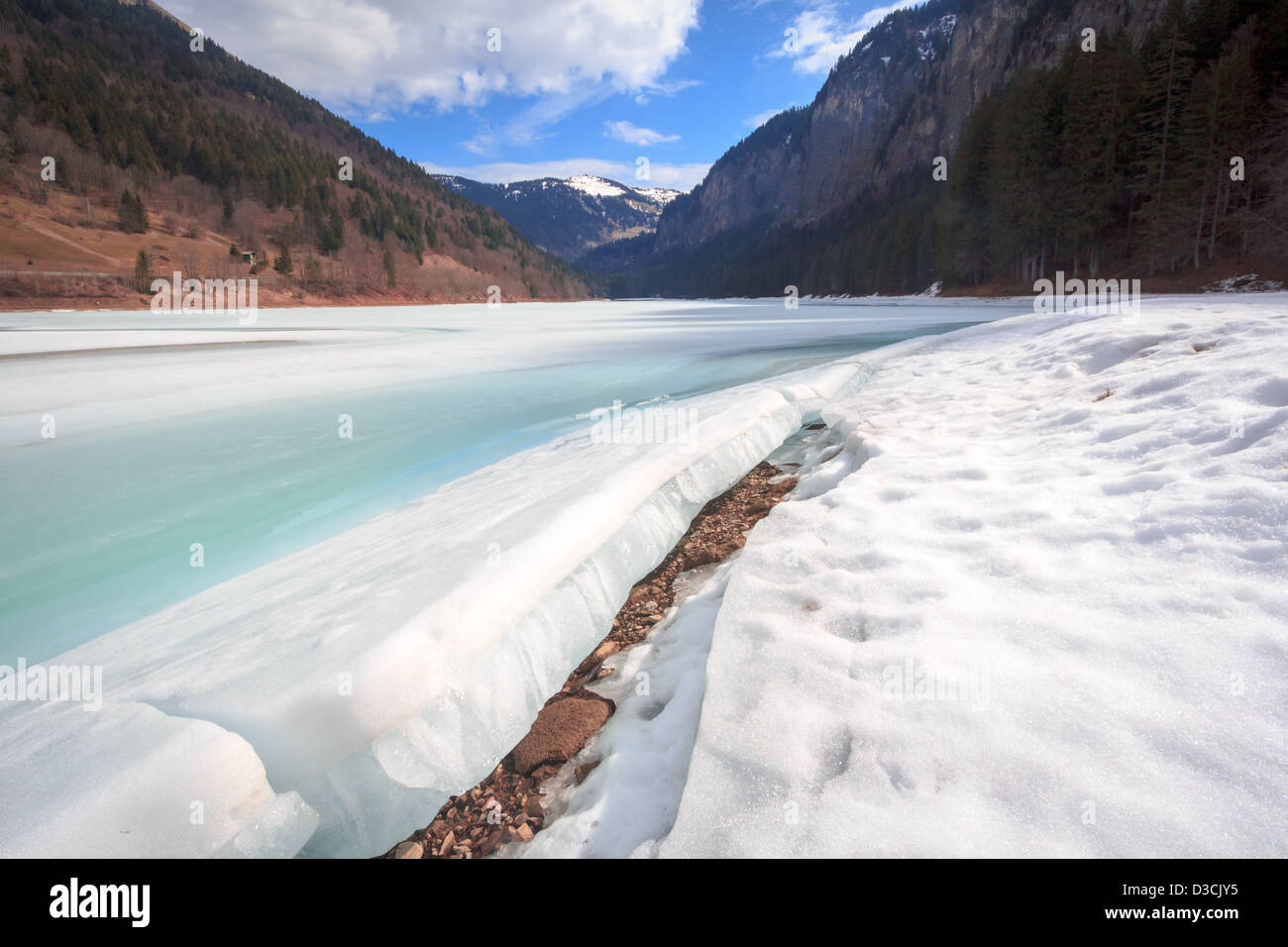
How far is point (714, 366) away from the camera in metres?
11.4

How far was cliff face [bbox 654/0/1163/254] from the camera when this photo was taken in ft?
197

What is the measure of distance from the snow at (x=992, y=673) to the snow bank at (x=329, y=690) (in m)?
0.50

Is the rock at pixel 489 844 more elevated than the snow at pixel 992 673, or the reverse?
Result: the snow at pixel 992 673

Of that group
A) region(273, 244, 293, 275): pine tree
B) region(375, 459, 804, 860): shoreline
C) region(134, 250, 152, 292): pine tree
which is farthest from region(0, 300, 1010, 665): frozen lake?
region(273, 244, 293, 275): pine tree

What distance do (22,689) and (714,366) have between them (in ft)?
34.3

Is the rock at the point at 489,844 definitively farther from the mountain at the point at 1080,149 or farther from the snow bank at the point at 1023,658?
the mountain at the point at 1080,149

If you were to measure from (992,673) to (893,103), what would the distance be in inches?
5484

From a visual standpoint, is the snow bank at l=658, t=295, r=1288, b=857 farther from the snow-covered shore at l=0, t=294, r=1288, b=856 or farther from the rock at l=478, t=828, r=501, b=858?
the rock at l=478, t=828, r=501, b=858

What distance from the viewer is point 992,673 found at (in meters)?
1.85

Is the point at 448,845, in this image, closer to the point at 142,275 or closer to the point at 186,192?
the point at 142,275

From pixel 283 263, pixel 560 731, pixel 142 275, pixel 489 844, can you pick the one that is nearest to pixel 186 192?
pixel 283 263

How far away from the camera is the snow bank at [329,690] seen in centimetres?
166

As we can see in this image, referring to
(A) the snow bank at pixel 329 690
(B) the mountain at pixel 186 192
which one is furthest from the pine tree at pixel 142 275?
(A) the snow bank at pixel 329 690
